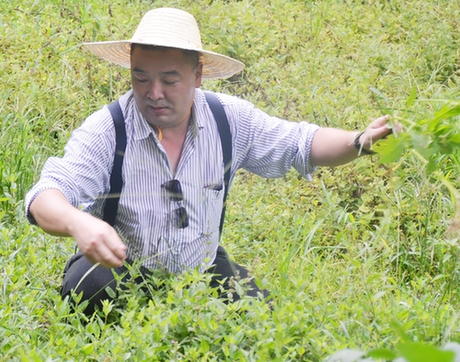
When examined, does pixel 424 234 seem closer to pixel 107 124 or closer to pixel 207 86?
pixel 107 124

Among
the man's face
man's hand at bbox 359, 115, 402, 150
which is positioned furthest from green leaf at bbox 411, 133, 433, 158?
the man's face

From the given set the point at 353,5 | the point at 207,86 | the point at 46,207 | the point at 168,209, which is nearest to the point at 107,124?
the point at 168,209

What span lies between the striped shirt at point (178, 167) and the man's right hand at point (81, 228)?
331 mm

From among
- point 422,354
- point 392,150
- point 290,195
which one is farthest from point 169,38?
point 422,354

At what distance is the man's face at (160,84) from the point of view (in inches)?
113

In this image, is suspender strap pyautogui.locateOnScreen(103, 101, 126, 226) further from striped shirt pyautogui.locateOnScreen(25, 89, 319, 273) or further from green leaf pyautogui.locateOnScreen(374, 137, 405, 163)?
green leaf pyautogui.locateOnScreen(374, 137, 405, 163)

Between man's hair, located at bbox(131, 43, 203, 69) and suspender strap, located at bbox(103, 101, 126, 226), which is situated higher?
man's hair, located at bbox(131, 43, 203, 69)

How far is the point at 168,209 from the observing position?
2.98m

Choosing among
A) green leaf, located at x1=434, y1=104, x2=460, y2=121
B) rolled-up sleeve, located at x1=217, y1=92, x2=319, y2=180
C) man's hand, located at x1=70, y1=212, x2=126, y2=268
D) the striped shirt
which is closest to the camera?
green leaf, located at x1=434, y1=104, x2=460, y2=121

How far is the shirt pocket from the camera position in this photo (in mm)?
3031

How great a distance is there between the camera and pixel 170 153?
3.01 meters

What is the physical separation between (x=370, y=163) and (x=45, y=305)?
1998mm

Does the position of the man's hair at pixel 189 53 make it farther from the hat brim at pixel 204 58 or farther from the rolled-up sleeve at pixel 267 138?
the rolled-up sleeve at pixel 267 138

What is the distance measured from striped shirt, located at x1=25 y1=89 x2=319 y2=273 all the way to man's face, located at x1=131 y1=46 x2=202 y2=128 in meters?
0.07
